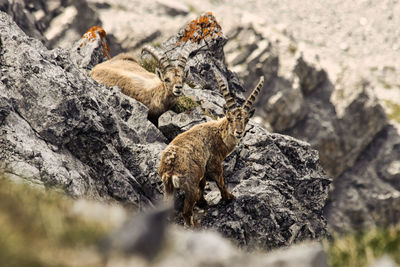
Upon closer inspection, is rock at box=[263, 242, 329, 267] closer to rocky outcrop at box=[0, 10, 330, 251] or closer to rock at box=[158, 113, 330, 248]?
rocky outcrop at box=[0, 10, 330, 251]

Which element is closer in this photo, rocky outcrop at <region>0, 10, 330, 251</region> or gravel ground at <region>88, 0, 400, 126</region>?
rocky outcrop at <region>0, 10, 330, 251</region>

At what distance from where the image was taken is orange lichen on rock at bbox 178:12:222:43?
86.3 feet

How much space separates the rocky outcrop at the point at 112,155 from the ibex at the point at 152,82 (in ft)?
5.15

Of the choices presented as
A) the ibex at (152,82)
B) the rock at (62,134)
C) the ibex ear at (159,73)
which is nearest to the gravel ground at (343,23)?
the ibex at (152,82)

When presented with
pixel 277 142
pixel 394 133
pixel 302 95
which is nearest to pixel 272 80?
pixel 302 95

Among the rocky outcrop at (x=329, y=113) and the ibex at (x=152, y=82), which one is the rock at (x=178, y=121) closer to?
the ibex at (x=152, y=82)

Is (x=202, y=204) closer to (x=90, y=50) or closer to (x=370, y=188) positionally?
(x=90, y=50)

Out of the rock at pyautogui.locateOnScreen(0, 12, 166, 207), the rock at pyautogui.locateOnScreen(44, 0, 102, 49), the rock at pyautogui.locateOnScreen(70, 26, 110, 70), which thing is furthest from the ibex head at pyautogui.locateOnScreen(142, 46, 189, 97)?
the rock at pyautogui.locateOnScreen(44, 0, 102, 49)

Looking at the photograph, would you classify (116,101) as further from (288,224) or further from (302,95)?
(302,95)

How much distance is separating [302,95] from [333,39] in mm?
62097

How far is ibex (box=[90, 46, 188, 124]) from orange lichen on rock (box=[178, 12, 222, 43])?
4664 mm

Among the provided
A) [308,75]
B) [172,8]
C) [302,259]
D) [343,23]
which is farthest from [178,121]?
[343,23]

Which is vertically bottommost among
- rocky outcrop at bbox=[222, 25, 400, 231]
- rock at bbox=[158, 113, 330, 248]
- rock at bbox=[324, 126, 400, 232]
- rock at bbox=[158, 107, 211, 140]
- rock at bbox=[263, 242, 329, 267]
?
rock at bbox=[324, 126, 400, 232]

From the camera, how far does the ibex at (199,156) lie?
13078mm
